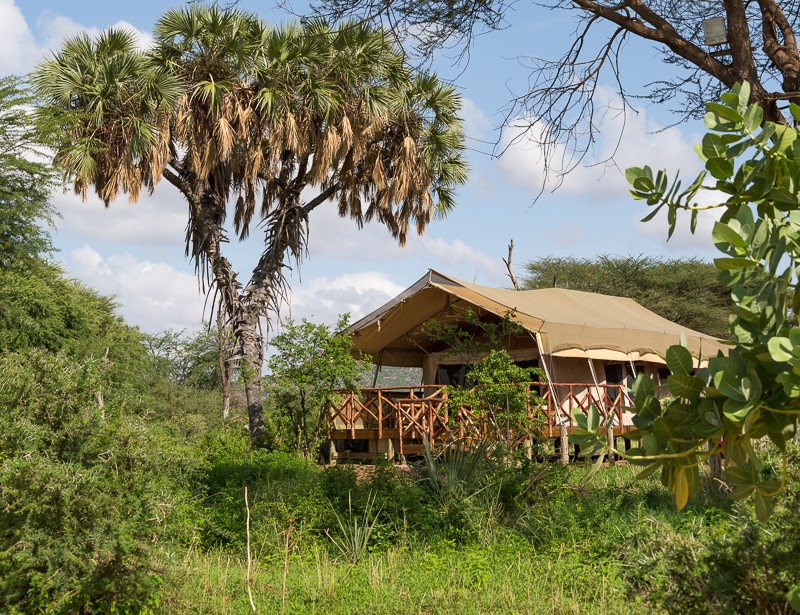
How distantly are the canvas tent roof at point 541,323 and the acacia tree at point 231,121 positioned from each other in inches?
99.1

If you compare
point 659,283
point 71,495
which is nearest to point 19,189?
point 71,495

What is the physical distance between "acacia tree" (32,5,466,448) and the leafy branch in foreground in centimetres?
1374

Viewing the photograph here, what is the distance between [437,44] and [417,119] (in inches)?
407

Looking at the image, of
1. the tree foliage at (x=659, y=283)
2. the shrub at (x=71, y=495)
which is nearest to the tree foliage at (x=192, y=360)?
the tree foliage at (x=659, y=283)

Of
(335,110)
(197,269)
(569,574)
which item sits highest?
(335,110)

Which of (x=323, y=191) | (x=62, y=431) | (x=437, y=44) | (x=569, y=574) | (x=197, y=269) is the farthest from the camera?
(x=323, y=191)

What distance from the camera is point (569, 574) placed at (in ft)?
20.0

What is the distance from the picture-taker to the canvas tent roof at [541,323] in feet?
44.7

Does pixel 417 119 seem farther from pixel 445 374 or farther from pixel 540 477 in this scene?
pixel 540 477

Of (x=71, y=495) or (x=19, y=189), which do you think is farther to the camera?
(x=19, y=189)

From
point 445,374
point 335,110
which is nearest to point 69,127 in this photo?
point 335,110

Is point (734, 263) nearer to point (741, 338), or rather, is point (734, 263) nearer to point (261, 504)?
point (741, 338)

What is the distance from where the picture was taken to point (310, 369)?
14297mm

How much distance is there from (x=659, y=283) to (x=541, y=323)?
2283 cm
